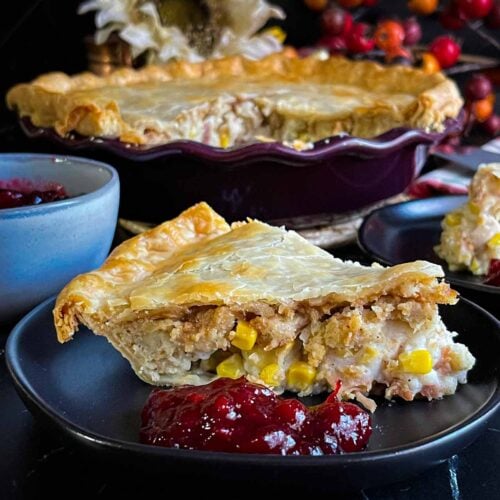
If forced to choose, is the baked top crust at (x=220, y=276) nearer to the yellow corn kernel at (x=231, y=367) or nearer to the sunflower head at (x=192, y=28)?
the yellow corn kernel at (x=231, y=367)

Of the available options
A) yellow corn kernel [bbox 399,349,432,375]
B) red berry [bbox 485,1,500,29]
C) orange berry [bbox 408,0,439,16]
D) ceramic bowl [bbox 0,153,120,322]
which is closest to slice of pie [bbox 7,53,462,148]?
ceramic bowl [bbox 0,153,120,322]

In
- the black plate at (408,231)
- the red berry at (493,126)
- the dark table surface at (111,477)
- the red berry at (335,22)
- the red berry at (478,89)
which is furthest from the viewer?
the red berry at (335,22)

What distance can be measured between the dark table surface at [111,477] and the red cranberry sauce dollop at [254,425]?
49 mm

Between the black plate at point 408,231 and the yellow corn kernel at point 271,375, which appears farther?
the black plate at point 408,231

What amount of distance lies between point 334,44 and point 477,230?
1954mm

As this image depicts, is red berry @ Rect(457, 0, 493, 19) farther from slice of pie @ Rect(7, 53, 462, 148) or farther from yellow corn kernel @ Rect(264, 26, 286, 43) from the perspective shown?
slice of pie @ Rect(7, 53, 462, 148)

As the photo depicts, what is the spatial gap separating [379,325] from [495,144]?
1.64 metres

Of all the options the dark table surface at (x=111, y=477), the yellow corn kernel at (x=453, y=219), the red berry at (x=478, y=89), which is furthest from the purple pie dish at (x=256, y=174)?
the red berry at (x=478, y=89)

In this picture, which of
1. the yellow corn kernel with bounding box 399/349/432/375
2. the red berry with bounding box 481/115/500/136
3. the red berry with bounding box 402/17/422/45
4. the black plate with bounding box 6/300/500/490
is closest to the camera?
the black plate with bounding box 6/300/500/490

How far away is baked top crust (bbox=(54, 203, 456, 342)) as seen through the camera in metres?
1.09

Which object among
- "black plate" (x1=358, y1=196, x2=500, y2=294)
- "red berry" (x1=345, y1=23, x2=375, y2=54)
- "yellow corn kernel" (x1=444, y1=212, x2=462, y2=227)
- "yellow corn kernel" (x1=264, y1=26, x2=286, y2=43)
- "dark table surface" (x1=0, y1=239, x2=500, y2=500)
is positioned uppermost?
"dark table surface" (x1=0, y1=239, x2=500, y2=500)

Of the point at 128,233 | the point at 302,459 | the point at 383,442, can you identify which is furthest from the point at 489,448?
the point at 128,233

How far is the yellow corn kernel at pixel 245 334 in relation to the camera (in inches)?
43.3

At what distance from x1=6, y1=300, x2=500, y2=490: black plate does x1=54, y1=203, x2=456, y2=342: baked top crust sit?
60 mm
